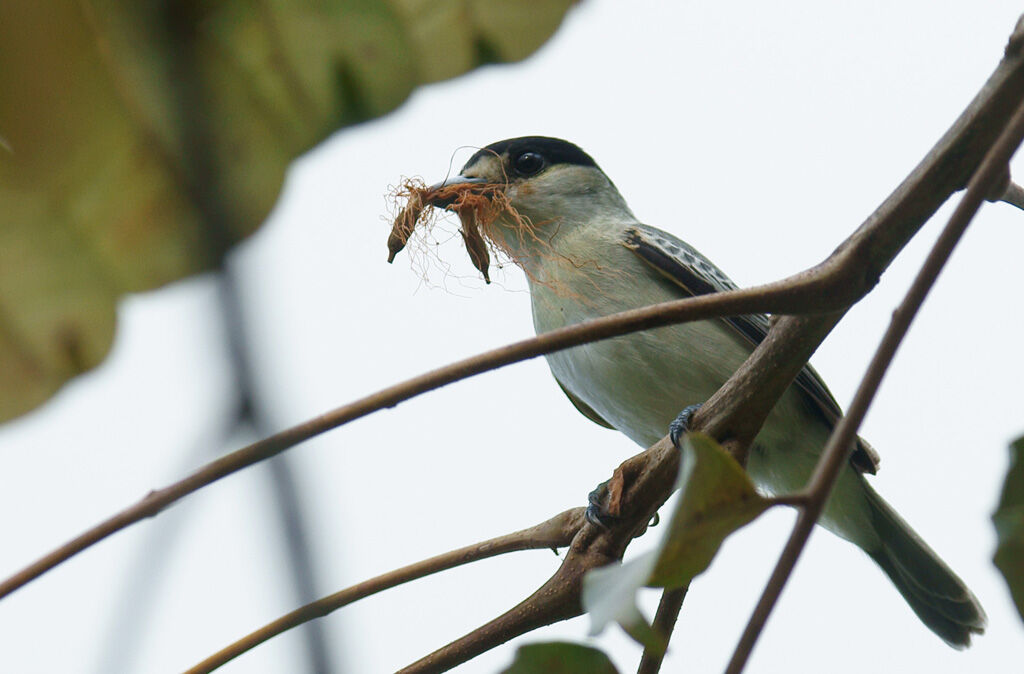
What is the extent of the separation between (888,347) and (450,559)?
3.05ft

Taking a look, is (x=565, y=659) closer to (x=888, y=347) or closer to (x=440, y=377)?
(x=440, y=377)

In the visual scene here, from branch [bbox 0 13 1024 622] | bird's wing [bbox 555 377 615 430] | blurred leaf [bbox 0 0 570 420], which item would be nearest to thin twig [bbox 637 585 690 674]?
branch [bbox 0 13 1024 622]

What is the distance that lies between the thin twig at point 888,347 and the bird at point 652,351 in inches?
68.2

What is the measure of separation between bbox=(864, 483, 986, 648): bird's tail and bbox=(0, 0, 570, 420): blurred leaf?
198cm

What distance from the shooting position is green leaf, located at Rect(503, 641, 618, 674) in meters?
0.96

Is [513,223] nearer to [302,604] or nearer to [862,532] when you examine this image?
[862,532]

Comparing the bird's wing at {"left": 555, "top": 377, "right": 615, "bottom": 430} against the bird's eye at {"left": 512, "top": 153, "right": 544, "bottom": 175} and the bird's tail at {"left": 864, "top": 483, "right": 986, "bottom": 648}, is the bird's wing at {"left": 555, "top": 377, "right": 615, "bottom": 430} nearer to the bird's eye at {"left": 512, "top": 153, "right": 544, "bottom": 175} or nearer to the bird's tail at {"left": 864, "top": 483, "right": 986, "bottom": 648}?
the bird's eye at {"left": 512, "top": 153, "right": 544, "bottom": 175}

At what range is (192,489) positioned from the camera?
2.98 feet

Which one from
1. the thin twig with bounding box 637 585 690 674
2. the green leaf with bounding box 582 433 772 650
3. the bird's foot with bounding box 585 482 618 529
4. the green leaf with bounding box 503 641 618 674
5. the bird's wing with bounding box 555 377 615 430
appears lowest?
the bird's wing with bounding box 555 377 615 430

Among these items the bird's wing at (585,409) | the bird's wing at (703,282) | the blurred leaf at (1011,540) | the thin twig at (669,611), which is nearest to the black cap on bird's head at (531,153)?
the bird's wing at (703,282)

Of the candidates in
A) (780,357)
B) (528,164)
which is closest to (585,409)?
(528,164)

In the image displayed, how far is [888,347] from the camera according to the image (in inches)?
34.6

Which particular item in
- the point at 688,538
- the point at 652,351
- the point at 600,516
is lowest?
the point at 652,351

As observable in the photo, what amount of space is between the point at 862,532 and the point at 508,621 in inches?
82.4
